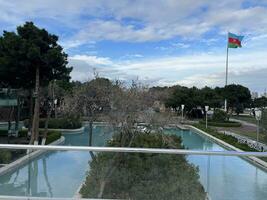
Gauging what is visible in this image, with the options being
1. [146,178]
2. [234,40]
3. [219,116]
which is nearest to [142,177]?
[146,178]

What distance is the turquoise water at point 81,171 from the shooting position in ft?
15.9

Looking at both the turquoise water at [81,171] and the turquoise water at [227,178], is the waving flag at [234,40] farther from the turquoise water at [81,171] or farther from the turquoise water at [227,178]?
the turquoise water at [227,178]

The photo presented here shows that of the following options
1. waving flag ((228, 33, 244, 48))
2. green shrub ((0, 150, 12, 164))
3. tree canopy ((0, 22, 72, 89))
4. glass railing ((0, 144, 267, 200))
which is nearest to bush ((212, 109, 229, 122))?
waving flag ((228, 33, 244, 48))

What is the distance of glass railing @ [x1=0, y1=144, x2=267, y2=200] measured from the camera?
478 centimetres

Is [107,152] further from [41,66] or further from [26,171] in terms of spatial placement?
[41,66]

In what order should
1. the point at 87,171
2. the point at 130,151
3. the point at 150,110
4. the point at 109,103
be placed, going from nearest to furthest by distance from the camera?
the point at 130,151
the point at 87,171
the point at 150,110
the point at 109,103

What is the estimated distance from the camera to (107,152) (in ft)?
15.4

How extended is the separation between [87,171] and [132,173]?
2.23 feet

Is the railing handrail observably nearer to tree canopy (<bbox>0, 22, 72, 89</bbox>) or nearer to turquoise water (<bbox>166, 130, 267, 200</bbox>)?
turquoise water (<bbox>166, 130, 267, 200</bbox>)

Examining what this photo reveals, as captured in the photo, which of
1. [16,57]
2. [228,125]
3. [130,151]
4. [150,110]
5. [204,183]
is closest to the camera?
[130,151]

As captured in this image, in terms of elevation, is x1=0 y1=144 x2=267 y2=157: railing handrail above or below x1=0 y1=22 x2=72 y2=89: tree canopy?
below

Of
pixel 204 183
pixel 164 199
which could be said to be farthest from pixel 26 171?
pixel 204 183

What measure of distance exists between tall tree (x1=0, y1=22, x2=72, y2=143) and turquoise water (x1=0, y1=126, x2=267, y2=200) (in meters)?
20.7

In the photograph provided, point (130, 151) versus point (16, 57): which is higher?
point (16, 57)
